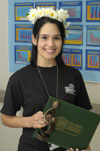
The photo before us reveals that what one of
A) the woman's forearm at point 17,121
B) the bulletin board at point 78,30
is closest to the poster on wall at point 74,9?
the bulletin board at point 78,30

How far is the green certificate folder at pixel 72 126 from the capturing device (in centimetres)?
128

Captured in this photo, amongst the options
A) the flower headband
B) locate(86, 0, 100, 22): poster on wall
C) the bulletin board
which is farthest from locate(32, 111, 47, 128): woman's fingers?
locate(86, 0, 100, 22): poster on wall

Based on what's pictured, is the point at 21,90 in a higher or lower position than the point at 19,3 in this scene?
lower

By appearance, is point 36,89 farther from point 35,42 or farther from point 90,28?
point 90,28

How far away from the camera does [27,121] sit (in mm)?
1361

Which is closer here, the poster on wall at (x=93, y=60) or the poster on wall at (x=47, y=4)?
the poster on wall at (x=93, y=60)

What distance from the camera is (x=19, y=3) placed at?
2211 mm

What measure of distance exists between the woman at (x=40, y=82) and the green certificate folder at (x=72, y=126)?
0.35 ft

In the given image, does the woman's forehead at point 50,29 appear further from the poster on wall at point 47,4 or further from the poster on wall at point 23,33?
the poster on wall at point 23,33

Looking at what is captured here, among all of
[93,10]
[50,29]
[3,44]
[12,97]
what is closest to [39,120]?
[12,97]

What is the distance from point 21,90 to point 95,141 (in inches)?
40.6

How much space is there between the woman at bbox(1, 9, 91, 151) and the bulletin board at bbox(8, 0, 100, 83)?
40 centimetres

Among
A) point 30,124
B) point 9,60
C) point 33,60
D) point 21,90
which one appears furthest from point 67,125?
point 9,60

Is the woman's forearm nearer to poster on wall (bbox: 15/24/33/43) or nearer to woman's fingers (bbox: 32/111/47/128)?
woman's fingers (bbox: 32/111/47/128)
